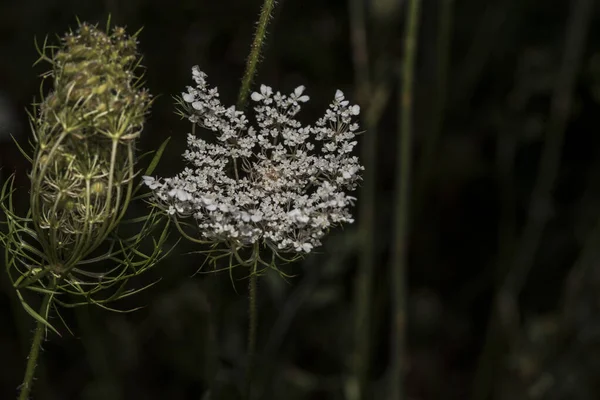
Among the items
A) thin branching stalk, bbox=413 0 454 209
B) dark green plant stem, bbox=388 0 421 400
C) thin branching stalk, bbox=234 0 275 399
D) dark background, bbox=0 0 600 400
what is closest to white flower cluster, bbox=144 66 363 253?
thin branching stalk, bbox=234 0 275 399

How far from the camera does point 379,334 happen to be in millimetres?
1944

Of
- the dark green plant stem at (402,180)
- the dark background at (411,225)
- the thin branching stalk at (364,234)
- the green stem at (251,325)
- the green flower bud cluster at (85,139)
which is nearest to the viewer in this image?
the green flower bud cluster at (85,139)

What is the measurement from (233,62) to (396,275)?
89 centimetres

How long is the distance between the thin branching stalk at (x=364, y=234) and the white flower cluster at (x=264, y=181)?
71cm

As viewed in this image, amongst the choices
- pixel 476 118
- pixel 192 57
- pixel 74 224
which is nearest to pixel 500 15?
pixel 476 118

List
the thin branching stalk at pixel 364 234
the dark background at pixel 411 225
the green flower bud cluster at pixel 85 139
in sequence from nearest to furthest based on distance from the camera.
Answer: the green flower bud cluster at pixel 85 139, the thin branching stalk at pixel 364 234, the dark background at pixel 411 225

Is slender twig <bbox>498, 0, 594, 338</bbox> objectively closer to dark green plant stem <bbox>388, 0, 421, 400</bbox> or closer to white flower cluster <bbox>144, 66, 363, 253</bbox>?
dark green plant stem <bbox>388, 0, 421, 400</bbox>

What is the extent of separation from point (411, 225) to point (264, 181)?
1140 millimetres

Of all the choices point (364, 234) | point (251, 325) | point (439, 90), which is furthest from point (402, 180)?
point (251, 325)

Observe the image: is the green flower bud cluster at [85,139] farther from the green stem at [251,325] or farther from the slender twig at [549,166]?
the slender twig at [549,166]

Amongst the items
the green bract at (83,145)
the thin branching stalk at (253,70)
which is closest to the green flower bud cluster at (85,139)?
the green bract at (83,145)

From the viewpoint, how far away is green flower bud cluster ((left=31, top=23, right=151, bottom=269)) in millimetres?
760

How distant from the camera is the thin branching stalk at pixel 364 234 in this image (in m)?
1.56

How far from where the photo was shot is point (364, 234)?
160 cm
